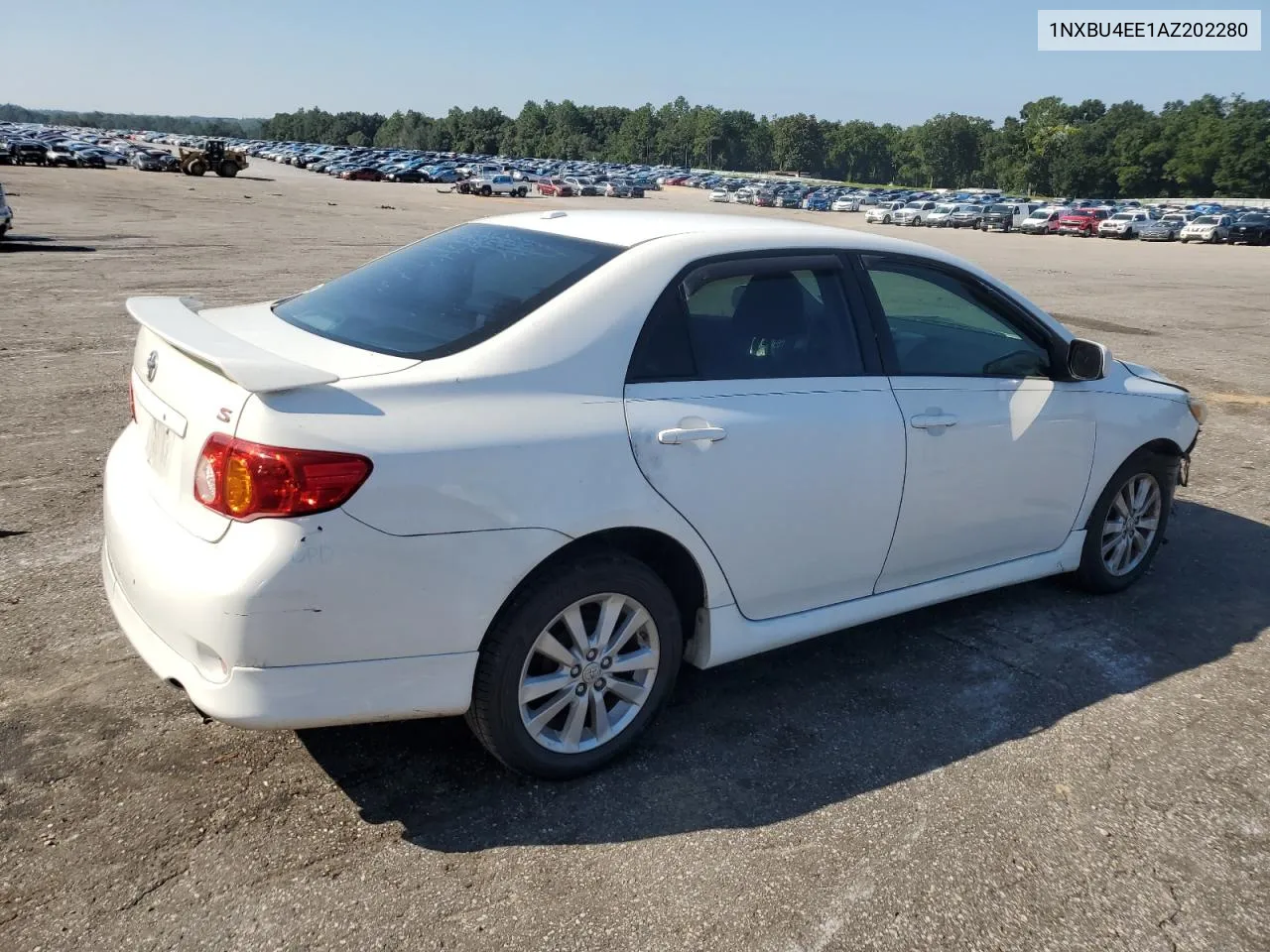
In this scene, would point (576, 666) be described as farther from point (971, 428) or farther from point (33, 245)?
point (33, 245)

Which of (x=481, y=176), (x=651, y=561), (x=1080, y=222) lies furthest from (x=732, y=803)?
(x=481, y=176)

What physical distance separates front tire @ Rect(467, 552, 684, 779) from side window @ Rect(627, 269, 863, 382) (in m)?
0.65

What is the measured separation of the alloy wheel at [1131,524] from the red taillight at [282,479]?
139 inches

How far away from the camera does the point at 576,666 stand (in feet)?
10.5

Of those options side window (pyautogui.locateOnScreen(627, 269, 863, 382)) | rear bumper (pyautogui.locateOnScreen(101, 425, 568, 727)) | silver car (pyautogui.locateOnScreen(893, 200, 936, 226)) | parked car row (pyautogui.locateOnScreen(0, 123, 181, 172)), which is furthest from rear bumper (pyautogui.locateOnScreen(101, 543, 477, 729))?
parked car row (pyautogui.locateOnScreen(0, 123, 181, 172))

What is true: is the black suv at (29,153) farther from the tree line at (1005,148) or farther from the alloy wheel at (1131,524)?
the tree line at (1005,148)

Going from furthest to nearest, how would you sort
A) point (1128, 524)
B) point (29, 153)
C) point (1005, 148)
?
point (1005, 148) < point (29, 153) < point (1128, 524)

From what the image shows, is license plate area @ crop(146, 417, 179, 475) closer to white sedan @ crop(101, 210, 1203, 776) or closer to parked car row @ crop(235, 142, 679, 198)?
white sedan @ crop(101, 210, 1203, 776)

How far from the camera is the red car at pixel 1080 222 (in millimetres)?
53384

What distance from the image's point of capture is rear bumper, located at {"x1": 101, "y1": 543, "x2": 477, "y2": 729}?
2727mm

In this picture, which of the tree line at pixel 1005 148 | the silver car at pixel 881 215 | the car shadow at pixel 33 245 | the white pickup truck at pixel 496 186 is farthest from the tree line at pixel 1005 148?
the car shadow at pixel 33 245

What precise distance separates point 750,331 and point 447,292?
1011mm

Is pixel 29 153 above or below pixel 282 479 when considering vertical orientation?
above

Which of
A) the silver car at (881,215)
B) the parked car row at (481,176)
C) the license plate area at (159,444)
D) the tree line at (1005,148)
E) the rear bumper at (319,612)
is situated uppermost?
the tree line at (1005,148)
